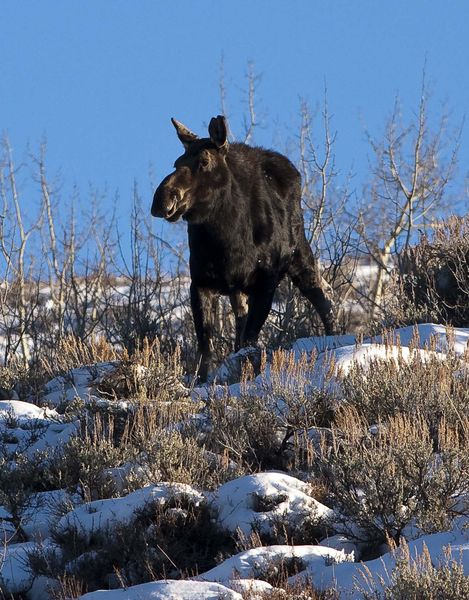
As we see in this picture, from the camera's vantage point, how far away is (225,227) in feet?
37.3

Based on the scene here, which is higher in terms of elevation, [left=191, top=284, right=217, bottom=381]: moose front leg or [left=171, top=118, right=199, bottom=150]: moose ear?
[left=171, top=118, right=199, bottom=150]: moose ear

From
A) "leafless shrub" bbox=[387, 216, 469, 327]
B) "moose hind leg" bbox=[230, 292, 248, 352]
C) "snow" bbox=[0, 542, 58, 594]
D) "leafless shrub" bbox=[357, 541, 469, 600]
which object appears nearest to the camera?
"leafless shrub" bbox=[357, 541, 469, 600]

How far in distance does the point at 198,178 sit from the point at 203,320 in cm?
126

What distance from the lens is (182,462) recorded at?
23.4ft

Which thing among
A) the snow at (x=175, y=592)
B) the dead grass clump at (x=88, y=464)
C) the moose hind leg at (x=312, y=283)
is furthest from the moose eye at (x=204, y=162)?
the snow at (x=175, y=592)

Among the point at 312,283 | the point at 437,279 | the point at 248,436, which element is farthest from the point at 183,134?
the point at 248,436

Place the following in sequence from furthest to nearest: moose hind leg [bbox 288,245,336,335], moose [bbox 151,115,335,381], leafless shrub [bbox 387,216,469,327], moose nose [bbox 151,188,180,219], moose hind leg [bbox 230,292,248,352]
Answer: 1. moose hind leg [bbox 288,245,336,335]
2. leafless shrub [bbox 387,216,469,327]
3. moose hind leg [bbox 230,292,248,352]
4. moose [bbox 151,115,335,381]
5. moose nose [bbox 151,188,180,219]

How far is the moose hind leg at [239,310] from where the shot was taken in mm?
11992

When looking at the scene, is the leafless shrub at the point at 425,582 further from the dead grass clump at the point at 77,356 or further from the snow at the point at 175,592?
the dead grass clump at the point at 77,356

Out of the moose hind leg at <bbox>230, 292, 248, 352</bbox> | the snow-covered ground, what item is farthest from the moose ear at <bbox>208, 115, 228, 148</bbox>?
the snow-covered ground

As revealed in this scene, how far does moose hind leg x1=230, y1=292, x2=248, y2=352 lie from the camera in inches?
472

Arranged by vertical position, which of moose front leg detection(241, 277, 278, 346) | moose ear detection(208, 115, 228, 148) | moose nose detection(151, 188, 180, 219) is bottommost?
moose front leg detection(241, 277, 278, 346)

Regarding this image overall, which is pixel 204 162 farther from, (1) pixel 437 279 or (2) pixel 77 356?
(1) pixel 437 279

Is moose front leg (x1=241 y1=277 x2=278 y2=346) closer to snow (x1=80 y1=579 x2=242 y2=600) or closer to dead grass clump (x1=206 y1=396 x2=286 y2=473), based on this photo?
dead grass clump (x1=206 y1=396 x2=286 y2=473)
